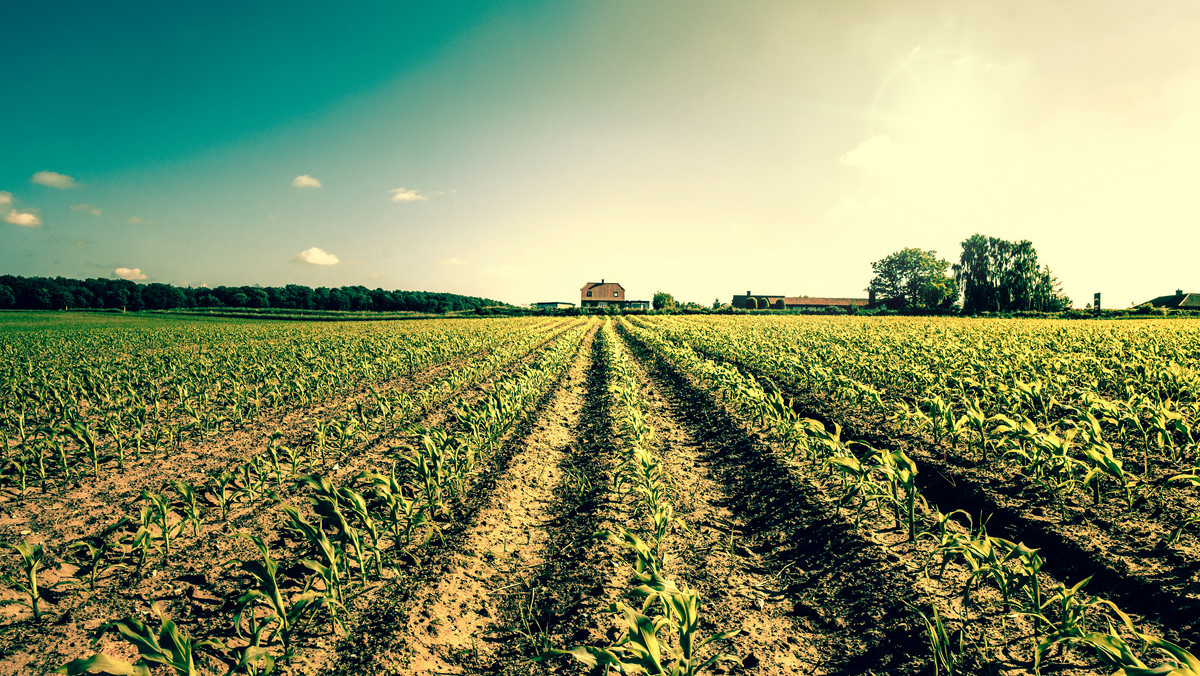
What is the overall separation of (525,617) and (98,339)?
3876 cm

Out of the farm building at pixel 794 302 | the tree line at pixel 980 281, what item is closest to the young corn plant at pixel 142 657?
the tree line at pixel 980 281

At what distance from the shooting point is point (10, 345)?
2345 cm

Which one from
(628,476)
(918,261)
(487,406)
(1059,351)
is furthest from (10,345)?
→ (918,261)

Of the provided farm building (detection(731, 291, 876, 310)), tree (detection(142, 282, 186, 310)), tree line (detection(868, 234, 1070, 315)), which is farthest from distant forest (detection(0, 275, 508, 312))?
tree line (detection(868, 234, 1070, 315))

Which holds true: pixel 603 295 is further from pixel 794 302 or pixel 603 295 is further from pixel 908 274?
pixel 908 274

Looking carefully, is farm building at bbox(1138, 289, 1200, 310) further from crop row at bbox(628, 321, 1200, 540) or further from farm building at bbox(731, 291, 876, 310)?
crop row at bbox(628, 321, 1200, 540)

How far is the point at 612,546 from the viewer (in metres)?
4.39

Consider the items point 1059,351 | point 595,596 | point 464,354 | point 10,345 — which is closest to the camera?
point 595,596

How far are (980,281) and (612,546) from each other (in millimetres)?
91665

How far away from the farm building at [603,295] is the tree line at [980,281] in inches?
2239

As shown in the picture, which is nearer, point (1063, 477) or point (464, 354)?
point (1063, 477)

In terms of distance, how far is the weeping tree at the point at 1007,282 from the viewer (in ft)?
218

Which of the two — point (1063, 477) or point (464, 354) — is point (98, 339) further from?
point (1063, 477)

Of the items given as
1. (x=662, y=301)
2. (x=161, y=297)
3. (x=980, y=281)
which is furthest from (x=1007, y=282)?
(x=161, y=297)
